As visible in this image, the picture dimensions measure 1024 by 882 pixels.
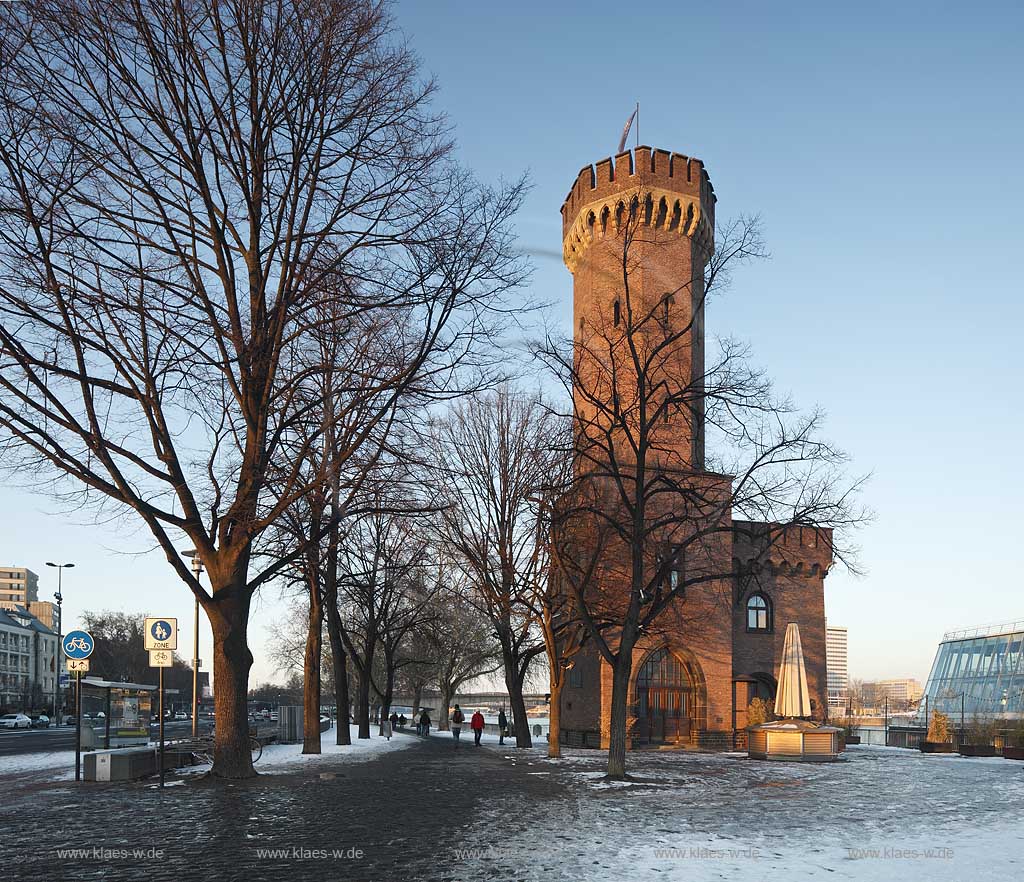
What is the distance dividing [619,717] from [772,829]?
841cm

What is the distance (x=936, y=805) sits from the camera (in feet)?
57.5

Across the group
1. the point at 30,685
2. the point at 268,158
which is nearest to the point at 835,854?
the point at 268,158

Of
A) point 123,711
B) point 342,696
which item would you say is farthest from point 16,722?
point 342,696

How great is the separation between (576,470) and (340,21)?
2037 centimetres

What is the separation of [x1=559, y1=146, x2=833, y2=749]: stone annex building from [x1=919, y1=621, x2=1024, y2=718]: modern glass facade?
86.1ft

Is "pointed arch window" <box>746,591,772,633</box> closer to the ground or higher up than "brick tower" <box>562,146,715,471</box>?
closer to the ground

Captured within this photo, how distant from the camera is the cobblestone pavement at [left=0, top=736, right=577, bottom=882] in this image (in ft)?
32.9

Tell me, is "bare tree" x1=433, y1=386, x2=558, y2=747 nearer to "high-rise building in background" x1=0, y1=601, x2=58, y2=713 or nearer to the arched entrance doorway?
the arched entrance doorway

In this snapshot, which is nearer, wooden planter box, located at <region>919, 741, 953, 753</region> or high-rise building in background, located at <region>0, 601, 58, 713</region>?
wooden planter box, located at <region>919, 741, 953, 753</region>

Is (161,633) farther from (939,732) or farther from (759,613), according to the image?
(759,613)

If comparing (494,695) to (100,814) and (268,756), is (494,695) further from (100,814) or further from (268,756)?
(100,814)

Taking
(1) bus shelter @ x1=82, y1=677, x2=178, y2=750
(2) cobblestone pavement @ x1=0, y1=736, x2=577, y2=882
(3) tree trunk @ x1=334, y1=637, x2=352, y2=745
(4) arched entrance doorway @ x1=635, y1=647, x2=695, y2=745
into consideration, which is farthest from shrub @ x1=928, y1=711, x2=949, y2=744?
(1) bus shelter @ x1=82, y1=677, x2=178, y2=750

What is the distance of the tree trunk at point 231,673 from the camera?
1870 centimetres

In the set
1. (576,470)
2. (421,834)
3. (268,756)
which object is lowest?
(268,756)
